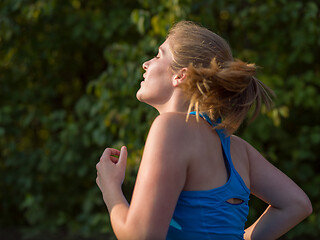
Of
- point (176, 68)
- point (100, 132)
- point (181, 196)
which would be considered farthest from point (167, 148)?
point (100, 132)

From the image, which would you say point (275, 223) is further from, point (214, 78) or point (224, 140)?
point (214, 78)

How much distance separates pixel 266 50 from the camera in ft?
16.4

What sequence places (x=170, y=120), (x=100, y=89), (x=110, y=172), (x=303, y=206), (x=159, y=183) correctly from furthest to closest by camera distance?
(x=100, y=89) < (x=303, y=206) < (x=110, y=172) < (x=170, y=120) < (x=159, y=183)

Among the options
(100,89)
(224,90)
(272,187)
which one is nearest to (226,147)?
(224,90)

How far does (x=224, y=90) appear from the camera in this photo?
1.55 metres

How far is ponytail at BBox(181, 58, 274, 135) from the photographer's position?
4.87 feet

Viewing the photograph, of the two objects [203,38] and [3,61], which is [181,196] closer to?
[203,38]

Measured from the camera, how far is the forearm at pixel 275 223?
68.5 inches

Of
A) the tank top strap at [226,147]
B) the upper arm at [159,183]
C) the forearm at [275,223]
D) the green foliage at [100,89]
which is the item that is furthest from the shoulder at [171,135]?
the green foliage at [100,89]

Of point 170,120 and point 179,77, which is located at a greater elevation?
point 179,77

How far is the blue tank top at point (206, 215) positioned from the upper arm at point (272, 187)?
24cm

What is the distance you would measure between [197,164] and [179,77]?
1.10ft

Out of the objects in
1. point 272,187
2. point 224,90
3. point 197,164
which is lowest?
point 272,187

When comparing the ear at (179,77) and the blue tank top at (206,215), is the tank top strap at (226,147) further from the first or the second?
the ear at (179,77)
